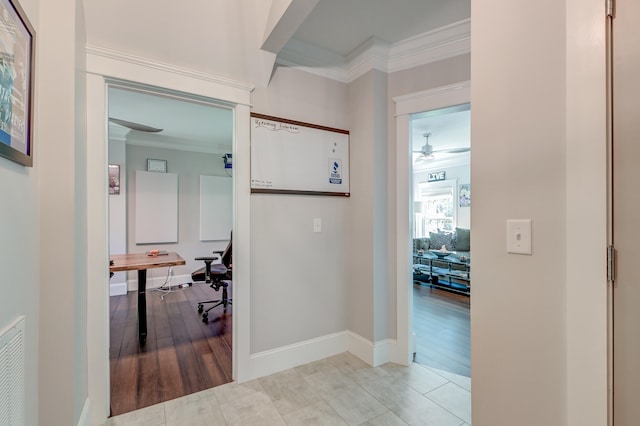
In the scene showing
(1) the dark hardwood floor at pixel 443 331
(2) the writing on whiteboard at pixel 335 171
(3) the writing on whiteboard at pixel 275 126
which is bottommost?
(1) the dark hardwood floor at pixel 443 331

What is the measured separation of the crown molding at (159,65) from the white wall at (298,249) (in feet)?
0.63

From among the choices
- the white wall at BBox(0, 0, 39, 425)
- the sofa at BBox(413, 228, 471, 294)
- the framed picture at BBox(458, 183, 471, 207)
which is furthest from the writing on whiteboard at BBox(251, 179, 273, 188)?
the framed picture at BBox(458, 183, 471, 207)

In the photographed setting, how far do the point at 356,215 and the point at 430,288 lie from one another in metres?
3.32

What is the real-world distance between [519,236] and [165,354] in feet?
9.62

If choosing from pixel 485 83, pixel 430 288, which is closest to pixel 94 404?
pixel 485 83

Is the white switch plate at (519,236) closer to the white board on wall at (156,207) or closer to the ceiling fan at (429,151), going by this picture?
the ceiling fan at (429,151)

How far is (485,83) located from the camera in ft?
3.50

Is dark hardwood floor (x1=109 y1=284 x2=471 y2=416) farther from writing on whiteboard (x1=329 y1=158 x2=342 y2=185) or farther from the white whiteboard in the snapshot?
writing on whiteboard (x1=329 y1=158 x2=342 y2=185)

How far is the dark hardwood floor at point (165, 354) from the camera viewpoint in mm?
2012

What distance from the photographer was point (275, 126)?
7.43 feet

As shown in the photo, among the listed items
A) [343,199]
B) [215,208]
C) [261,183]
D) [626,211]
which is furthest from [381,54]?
[215,208]

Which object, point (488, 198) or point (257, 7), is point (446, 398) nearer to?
point (488, 198)

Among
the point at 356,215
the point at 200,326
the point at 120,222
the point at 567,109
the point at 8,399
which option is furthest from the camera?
the point at 120,222

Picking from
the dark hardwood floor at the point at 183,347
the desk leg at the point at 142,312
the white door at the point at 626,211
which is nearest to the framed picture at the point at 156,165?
the dark hardwood floor at the point at 183,347
